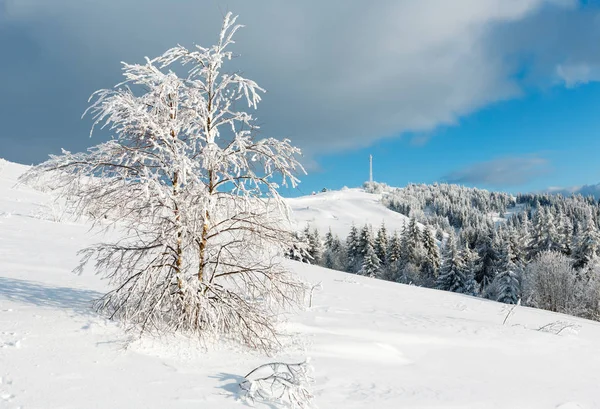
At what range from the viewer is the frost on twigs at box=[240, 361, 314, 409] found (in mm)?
4848

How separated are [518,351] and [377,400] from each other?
5.72 m

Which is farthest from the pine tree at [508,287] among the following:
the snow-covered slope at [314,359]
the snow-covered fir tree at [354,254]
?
the snow-covered slope at [314,359]

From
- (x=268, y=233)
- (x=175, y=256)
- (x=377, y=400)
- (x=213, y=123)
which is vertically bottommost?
(x=377, y=400)

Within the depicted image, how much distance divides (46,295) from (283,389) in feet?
18.9

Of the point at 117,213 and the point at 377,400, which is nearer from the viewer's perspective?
the point at 377,400

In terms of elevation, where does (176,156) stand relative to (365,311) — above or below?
above

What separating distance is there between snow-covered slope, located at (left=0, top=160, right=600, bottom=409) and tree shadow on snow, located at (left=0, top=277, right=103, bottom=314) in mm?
22

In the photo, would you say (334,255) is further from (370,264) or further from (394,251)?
(370,264)

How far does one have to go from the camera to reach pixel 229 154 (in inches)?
261

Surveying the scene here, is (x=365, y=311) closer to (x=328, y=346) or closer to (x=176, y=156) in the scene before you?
(x=328, y=346)

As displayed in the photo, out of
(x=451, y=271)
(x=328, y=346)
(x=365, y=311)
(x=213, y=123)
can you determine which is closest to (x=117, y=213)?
(x=213, y=123)

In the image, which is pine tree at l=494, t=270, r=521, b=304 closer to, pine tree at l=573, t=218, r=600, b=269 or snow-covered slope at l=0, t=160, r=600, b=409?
pine tree at l=573, t=218, r=600, b=269

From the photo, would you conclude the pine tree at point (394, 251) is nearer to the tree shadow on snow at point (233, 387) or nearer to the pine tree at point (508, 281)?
the pine tree at point (508, 281)

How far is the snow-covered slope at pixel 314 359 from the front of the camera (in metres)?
4.71
